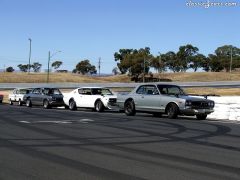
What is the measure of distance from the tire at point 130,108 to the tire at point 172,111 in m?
2.43

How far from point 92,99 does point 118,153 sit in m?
18.9

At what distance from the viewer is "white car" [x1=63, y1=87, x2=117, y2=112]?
94.2ft

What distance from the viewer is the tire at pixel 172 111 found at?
22.3m

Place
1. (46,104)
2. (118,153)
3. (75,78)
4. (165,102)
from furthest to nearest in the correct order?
(75,78) < (46,104) < (165,102) < (118,153)

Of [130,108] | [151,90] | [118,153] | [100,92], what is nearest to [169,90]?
[151,90]

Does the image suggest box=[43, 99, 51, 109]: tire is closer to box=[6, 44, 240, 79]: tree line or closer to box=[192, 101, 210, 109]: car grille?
box=[192, 101, 210, 109]: car grille

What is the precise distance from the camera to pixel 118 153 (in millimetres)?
10922

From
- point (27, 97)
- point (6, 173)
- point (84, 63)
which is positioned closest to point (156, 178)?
point (6, 173)

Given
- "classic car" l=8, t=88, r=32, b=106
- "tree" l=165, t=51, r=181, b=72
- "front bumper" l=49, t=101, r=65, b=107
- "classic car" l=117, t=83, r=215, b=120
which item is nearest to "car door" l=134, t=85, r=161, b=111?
"classic car" l=117, t=83, r=215, b=120

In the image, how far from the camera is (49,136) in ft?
47.1

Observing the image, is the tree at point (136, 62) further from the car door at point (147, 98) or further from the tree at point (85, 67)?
the car door at point (147, 98)

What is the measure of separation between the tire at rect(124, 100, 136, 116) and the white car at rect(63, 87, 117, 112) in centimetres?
359

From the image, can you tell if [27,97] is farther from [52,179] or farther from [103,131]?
[52,179]

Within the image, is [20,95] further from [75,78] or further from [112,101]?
[75,78]
